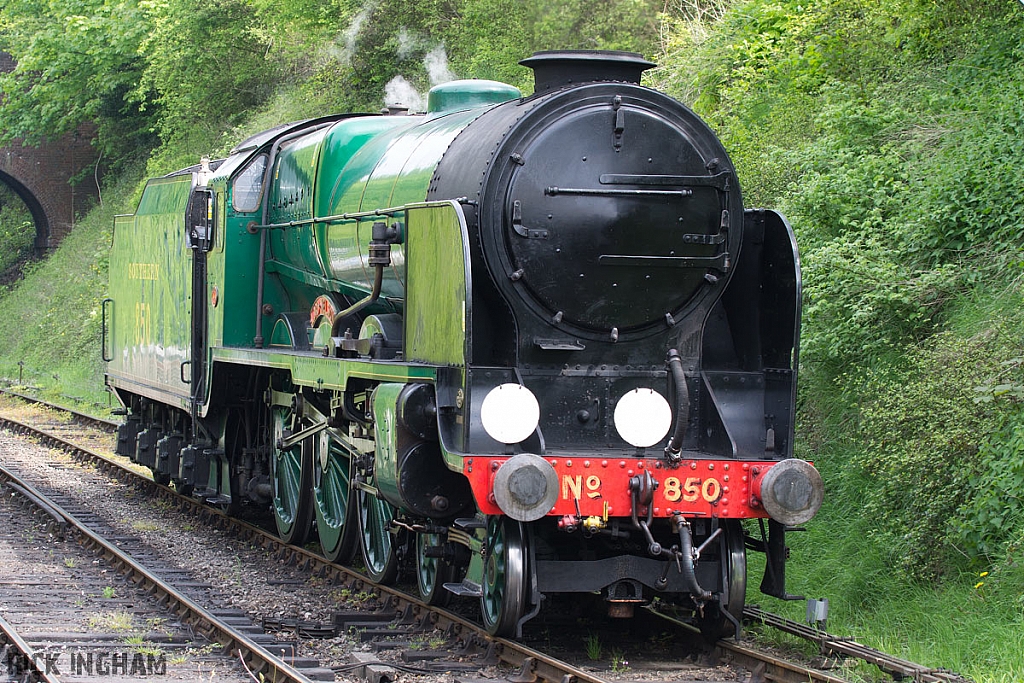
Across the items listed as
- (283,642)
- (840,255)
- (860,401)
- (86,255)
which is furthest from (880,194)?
(86,255)

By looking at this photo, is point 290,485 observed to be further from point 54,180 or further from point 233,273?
point 54,180

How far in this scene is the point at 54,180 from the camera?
35.1m

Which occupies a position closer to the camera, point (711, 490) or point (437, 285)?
point (711, 490)

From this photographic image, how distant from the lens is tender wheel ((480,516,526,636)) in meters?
6.21

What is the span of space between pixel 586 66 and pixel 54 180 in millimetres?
31185

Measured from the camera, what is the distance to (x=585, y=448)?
6578mm

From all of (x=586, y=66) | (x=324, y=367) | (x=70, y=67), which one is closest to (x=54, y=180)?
(x=70, y=67)

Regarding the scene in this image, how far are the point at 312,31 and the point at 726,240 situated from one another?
17.9 metres

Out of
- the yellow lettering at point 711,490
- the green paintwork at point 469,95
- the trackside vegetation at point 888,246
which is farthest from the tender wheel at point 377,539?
the green paintwork at point 469,95

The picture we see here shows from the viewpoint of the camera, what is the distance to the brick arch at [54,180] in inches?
1366

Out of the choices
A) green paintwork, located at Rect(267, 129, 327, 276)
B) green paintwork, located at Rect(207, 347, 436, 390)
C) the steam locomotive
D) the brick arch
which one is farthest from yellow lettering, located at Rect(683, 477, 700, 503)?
the brick arch

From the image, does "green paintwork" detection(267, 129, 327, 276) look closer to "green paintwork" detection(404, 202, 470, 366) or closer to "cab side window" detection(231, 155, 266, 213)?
"cab side window" detection(231, 155, 266, 213)

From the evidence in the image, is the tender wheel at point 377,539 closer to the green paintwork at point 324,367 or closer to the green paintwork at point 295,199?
the green paintwork at point 324,367

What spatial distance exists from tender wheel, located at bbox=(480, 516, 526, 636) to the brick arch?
103 ft
